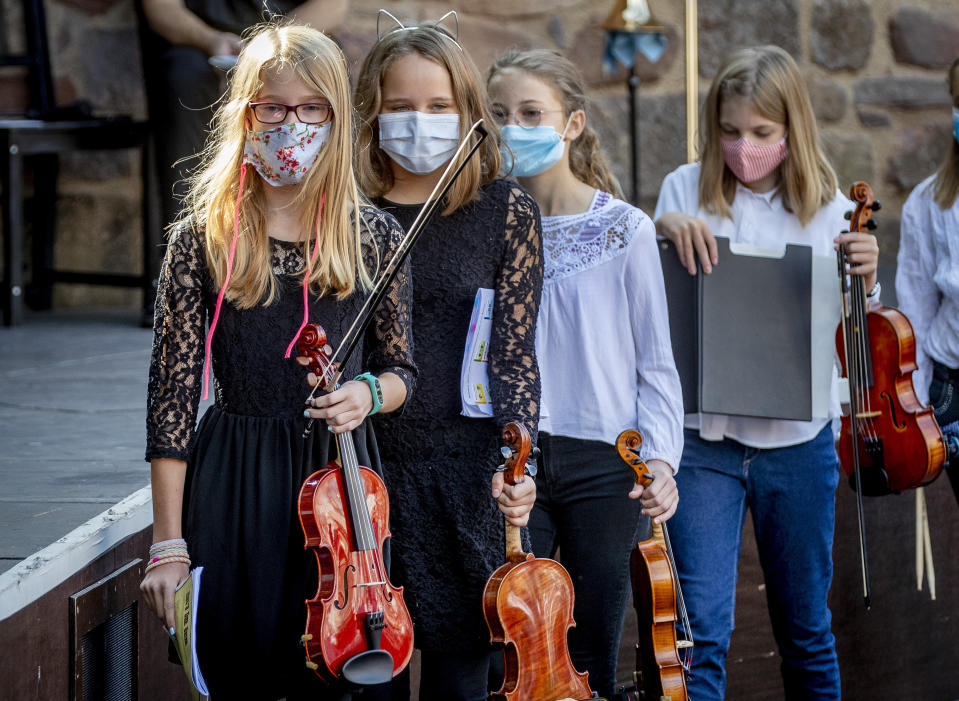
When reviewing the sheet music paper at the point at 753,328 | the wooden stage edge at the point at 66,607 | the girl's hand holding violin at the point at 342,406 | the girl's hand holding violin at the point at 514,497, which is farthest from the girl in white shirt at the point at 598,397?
the wooden stage edge at the point at 66,607

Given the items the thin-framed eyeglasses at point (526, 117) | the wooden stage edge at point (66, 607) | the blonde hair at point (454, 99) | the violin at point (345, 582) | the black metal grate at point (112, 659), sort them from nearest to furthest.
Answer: the violin at point (345, 582) → the wooden stage edge at point (66, 607) → the black metal grate at point (112, 659) → the blonde hair at point (454, 99) → the thin-framed eyeglasses at point (526, 117)

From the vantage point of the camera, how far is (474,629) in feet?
6.93

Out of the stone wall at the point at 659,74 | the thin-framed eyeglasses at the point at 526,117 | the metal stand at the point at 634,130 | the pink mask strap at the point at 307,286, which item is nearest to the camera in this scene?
the pink mask strap at the point at 307,286

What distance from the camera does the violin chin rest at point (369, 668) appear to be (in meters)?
1.65

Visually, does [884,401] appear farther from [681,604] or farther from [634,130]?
[634,130]

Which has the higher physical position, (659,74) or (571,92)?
(659,74)

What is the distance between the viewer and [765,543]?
2654 millimetres

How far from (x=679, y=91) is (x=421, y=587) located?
3.60m

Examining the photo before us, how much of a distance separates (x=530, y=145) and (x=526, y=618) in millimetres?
905

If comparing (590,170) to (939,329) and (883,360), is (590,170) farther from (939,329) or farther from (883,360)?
(939,329)

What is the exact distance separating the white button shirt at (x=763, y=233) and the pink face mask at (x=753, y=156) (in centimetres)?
6

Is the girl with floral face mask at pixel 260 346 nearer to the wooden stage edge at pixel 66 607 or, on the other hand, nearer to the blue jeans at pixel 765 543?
the wooden stage edge at pixel 66 607

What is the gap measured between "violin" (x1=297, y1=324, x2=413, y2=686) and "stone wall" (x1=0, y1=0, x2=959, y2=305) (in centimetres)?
332

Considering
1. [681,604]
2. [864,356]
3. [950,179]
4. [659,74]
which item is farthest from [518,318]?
[659,74]
